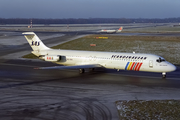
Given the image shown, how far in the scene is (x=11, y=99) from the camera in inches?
774

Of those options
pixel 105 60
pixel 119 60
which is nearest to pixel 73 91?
pixel 105 60

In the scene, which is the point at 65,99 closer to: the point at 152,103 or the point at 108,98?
the point at 108,98

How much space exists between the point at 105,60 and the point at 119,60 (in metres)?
1.87

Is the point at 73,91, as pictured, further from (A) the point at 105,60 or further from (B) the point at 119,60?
(B) the point at 119,60

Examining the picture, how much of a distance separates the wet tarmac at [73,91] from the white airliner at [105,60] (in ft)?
4.28

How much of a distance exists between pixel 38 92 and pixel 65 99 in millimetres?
3509

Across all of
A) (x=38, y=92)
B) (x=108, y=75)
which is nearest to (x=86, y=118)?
(x=38, y=92)

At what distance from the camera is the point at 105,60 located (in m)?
28.8

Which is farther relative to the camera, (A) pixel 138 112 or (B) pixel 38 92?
(B) pixel 38 92

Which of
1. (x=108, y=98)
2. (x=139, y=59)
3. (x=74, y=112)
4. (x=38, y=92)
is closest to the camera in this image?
(x=74, y=112)

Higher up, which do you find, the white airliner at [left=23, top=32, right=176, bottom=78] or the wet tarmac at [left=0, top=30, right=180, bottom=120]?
Answer: the white airliner at [left=23, top=32, right=176, bottom=78]

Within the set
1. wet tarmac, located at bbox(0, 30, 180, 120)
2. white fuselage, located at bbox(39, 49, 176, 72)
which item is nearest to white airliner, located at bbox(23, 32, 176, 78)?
white fuselage, located at bbox(39, 49, 176, 72)

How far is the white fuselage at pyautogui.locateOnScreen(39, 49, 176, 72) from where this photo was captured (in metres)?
26.9

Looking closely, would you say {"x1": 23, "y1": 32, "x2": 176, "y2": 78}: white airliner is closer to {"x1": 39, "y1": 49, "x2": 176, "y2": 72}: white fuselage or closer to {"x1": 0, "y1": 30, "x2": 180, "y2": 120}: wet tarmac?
{"x1": 39, "y1": 49, "x2": 176, "y2": 72}: white fuselage
